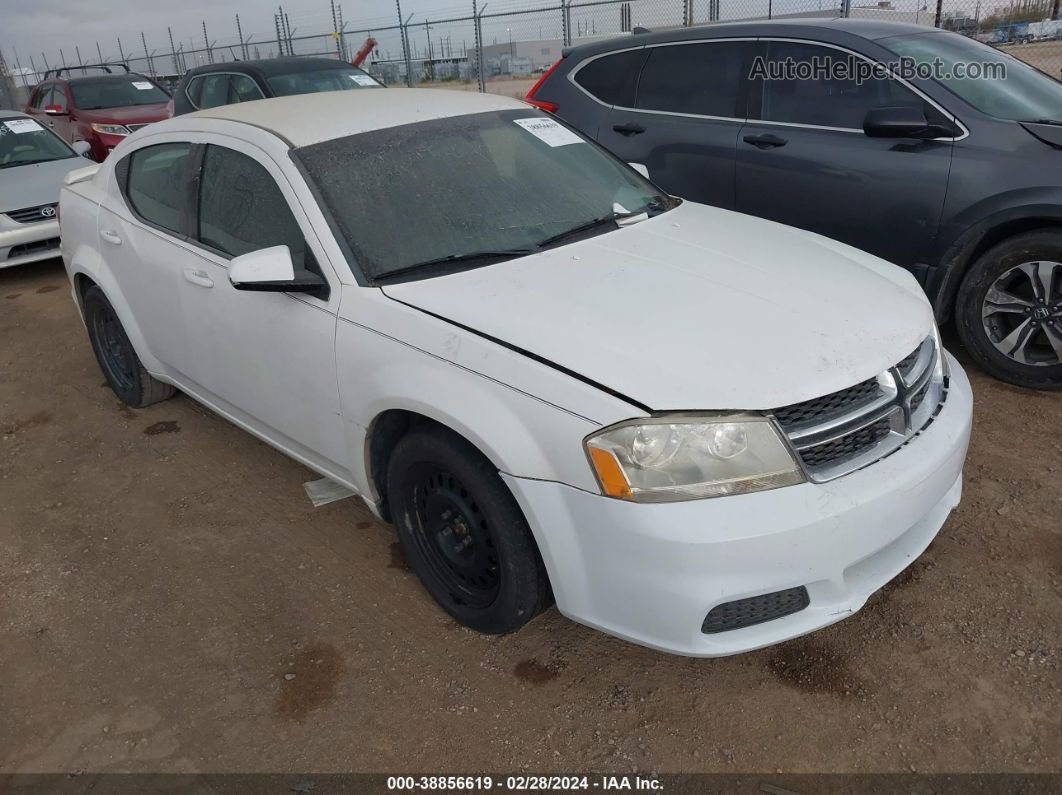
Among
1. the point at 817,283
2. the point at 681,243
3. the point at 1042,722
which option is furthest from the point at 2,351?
the point at 1042,722

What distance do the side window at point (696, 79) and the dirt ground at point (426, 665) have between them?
2469 mm

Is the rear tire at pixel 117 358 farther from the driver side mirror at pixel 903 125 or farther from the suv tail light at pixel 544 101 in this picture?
the driver side mirror at pixel 903 125

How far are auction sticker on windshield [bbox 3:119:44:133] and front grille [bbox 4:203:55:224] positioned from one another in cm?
156

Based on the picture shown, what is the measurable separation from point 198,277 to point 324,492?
1059 mm

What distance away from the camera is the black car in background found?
30.8ft

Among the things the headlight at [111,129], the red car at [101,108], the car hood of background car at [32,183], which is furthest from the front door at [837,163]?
the headlight at [111,129]

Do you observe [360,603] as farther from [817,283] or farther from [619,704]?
[817,283]

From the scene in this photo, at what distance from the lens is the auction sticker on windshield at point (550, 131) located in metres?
3.50

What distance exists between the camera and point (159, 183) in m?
3.76

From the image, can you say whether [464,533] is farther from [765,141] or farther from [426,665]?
[765,141]

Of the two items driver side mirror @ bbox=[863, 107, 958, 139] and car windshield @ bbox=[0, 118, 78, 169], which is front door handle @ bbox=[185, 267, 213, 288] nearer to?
driver side mirror @ bbox=[863, 107, 958, 139]

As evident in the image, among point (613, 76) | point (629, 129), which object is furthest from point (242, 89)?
point (629, 129)

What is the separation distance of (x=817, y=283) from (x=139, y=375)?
3.50 meters

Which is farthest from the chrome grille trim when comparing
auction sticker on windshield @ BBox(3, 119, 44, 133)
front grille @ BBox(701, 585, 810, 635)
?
auction sticker on windshield @ BBox(3, 119, 44, 133)
